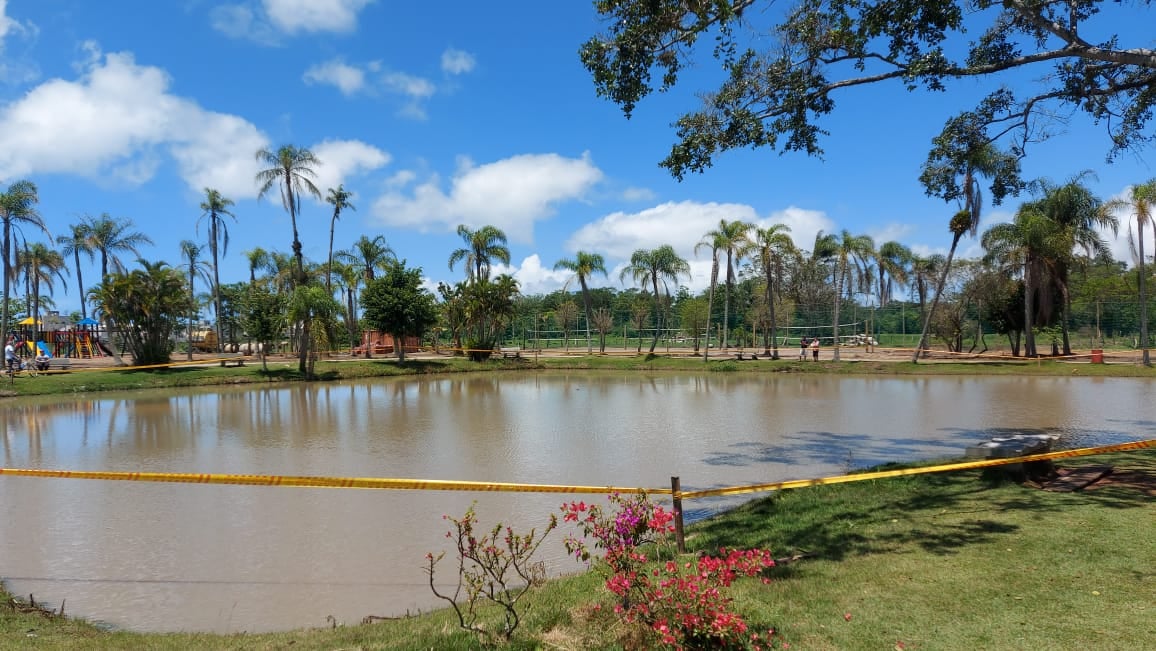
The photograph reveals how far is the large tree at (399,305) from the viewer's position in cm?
3803

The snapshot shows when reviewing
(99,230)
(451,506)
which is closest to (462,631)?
(451,506)

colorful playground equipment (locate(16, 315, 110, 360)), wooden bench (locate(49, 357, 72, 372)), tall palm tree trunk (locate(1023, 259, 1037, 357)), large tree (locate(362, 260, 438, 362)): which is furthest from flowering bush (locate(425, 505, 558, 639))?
colorful playground equipment (locate(16, 315, 110, 360))

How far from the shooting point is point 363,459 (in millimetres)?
12281

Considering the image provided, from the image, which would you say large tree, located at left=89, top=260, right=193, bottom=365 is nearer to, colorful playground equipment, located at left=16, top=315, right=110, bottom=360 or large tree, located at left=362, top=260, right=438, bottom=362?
large tree, located at left=362, top=260, right=438, bottom=362

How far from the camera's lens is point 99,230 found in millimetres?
39531

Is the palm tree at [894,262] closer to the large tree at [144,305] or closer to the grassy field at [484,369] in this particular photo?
the grassy field at [484,369]

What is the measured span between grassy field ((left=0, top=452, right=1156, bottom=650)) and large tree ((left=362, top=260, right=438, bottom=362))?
109 feet

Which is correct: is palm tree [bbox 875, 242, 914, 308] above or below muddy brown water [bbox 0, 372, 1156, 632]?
above

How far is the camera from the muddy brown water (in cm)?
625

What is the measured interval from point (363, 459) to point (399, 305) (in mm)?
26721

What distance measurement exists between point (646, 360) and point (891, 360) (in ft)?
44.5

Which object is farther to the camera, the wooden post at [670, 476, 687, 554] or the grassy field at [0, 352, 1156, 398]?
the grassy field at [0, 352, 1156, 398]

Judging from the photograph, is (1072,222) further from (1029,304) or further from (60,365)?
(60,365)

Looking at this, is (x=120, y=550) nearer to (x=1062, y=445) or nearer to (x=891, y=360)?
(x=1062, y=445)
